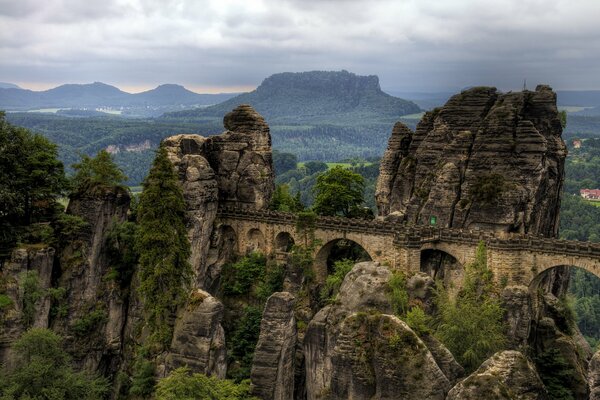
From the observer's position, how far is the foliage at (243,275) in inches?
2382

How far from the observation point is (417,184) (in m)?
62.2

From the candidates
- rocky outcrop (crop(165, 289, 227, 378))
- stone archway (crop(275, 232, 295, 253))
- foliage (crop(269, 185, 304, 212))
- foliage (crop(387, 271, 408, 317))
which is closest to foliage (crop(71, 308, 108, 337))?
rocky outcrop (crop(165, 289, 227, 378))

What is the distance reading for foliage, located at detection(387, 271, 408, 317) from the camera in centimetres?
4447

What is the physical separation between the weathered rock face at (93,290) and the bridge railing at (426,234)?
1128 centimetres

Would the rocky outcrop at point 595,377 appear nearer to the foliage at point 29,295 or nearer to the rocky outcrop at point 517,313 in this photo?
the rocky outcrop at point 517,313

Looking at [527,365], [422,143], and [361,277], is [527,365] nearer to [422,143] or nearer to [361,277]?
[361,277]

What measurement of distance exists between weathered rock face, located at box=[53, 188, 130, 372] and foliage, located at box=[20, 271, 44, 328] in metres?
2.96

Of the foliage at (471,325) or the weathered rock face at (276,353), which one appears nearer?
the foliage at (471,325)

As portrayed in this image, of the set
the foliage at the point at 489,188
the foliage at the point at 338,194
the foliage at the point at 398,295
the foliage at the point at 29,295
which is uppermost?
the foliage at the point at 489,188

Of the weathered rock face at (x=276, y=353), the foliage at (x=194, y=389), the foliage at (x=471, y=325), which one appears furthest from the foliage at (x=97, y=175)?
the foliage at (x=471, y=325)

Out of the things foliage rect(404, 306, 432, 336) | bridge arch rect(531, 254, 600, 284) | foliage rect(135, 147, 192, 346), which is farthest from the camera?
foliage rect(135, 147, 192, 346)

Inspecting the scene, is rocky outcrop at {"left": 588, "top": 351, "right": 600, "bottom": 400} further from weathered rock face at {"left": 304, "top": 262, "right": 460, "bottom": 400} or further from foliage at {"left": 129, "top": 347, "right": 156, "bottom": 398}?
foliage at {"left": 129, "top": 347, "right": 156, "bottom": 398}

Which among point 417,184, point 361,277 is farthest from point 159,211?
point 417,184

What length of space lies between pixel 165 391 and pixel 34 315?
19.2 metres
